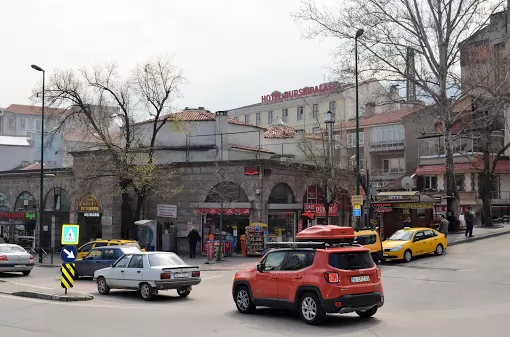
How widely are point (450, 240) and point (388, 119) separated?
35197mm

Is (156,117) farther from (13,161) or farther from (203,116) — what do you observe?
(13,161)

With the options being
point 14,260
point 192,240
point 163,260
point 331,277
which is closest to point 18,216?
point 192,240

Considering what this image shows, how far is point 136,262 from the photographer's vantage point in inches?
688

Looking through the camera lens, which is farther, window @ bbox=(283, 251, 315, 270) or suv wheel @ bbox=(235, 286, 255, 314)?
suv wheel @ bbox=(235, 286, 255, 314)

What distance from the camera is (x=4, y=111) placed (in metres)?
114

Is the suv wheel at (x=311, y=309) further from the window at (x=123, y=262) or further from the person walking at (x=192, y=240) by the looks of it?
the person walking at (x=192, y=240)

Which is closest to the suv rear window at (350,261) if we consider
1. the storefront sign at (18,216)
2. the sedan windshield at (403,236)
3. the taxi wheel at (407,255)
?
the taxi wheel at (407,255)

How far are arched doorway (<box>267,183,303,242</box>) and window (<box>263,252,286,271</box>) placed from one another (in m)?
18.6

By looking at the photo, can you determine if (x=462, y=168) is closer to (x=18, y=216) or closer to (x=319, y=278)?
(x=18, y=216)

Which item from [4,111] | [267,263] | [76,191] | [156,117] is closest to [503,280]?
[267,263]

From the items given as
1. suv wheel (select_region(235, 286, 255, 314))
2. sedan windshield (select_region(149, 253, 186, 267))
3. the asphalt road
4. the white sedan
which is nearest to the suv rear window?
the asphalt road

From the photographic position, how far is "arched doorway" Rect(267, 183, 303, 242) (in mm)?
33062

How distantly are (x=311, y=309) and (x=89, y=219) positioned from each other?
101 ft

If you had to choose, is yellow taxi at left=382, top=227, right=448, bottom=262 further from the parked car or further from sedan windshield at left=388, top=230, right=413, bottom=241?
the parked car
